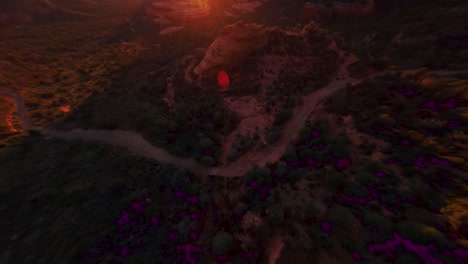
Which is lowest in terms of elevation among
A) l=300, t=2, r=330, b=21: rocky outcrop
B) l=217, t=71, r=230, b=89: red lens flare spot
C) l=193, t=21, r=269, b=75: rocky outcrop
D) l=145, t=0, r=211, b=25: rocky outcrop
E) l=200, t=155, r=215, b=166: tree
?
l=200, t=155, r=215, b=166: tree

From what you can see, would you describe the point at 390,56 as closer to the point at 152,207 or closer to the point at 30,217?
the point at 152,207

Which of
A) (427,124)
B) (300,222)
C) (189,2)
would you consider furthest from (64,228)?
(189,2)

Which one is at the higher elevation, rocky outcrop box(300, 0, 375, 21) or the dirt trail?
rocky outcrop box(300, 0, 375, 21)

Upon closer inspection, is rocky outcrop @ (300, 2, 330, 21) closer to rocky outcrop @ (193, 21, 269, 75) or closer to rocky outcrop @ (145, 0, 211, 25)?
rocky outcrop @ (193, 21, 269, 75)

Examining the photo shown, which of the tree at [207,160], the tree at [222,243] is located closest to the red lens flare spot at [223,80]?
the tree at [207,160]

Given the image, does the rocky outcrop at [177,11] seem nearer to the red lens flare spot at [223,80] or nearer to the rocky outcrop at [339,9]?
the rocky outcrop at [339,9]

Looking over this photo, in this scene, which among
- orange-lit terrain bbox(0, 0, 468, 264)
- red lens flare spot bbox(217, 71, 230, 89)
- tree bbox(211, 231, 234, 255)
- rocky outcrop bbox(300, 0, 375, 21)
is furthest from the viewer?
rocky outcrop bbox(300, 0, 375, 21)

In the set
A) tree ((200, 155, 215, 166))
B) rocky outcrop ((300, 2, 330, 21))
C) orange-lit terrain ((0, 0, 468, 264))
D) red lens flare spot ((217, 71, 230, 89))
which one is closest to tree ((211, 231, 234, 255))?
orange-lit terrain ((0, 0, 468, 264))

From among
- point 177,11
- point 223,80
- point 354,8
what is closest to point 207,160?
point 223,80
